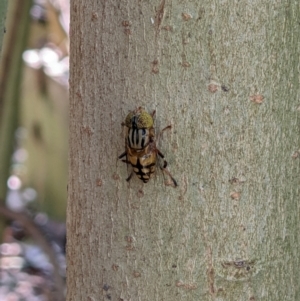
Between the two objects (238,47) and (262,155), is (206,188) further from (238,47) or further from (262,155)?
(238,47)

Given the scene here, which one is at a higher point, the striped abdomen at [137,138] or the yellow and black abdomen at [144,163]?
the striped abdomen at [137,138]

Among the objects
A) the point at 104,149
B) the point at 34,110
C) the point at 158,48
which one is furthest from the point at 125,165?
the point at 34,110

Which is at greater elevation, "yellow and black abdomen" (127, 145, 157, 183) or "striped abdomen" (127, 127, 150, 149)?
"striped abdomen" (127, 127, 150, 149)
